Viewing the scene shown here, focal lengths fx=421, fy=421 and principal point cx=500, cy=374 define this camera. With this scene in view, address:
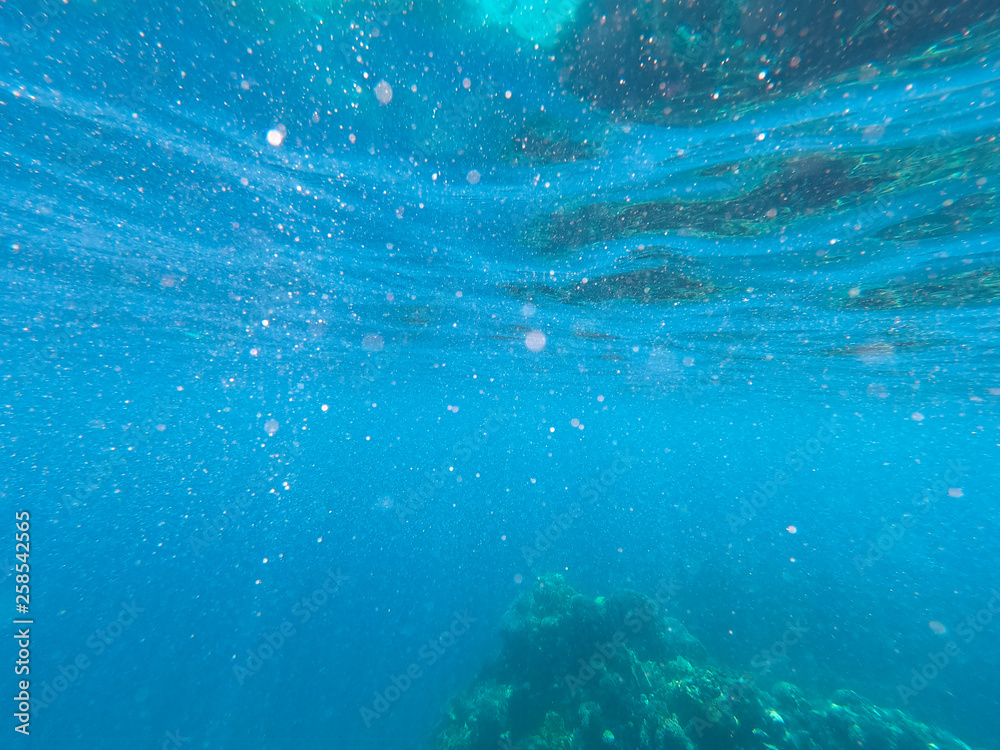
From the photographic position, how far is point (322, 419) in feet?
241

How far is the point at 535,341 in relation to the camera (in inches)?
841

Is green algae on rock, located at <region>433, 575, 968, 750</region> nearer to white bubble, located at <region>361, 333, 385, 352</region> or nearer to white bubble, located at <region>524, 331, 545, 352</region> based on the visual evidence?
white bubble, located at <region>524, 331, 545, 352</region>

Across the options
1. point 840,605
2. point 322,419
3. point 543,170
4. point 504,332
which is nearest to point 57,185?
point 543,170

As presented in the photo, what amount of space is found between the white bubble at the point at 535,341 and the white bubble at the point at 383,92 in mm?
13418

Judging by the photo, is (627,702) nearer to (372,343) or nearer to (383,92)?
(383,92)

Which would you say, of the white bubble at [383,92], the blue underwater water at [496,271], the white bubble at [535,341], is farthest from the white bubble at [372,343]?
the white bubble at [383,92]

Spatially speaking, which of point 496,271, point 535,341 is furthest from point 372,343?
point 496,271

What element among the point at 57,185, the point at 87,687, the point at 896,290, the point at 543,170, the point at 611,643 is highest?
the point at 57,185

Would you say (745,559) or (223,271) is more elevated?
(223,271)

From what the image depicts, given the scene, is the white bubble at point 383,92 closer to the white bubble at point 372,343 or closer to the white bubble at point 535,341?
the white bubble at point 535,341

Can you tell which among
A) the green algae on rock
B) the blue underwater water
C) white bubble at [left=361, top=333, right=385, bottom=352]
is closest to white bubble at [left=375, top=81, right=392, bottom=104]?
the blue underwater water

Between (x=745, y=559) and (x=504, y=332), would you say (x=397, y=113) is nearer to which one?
(x=504, y=332)

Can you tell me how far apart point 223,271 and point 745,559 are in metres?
33.7

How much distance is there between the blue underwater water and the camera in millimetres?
6164
